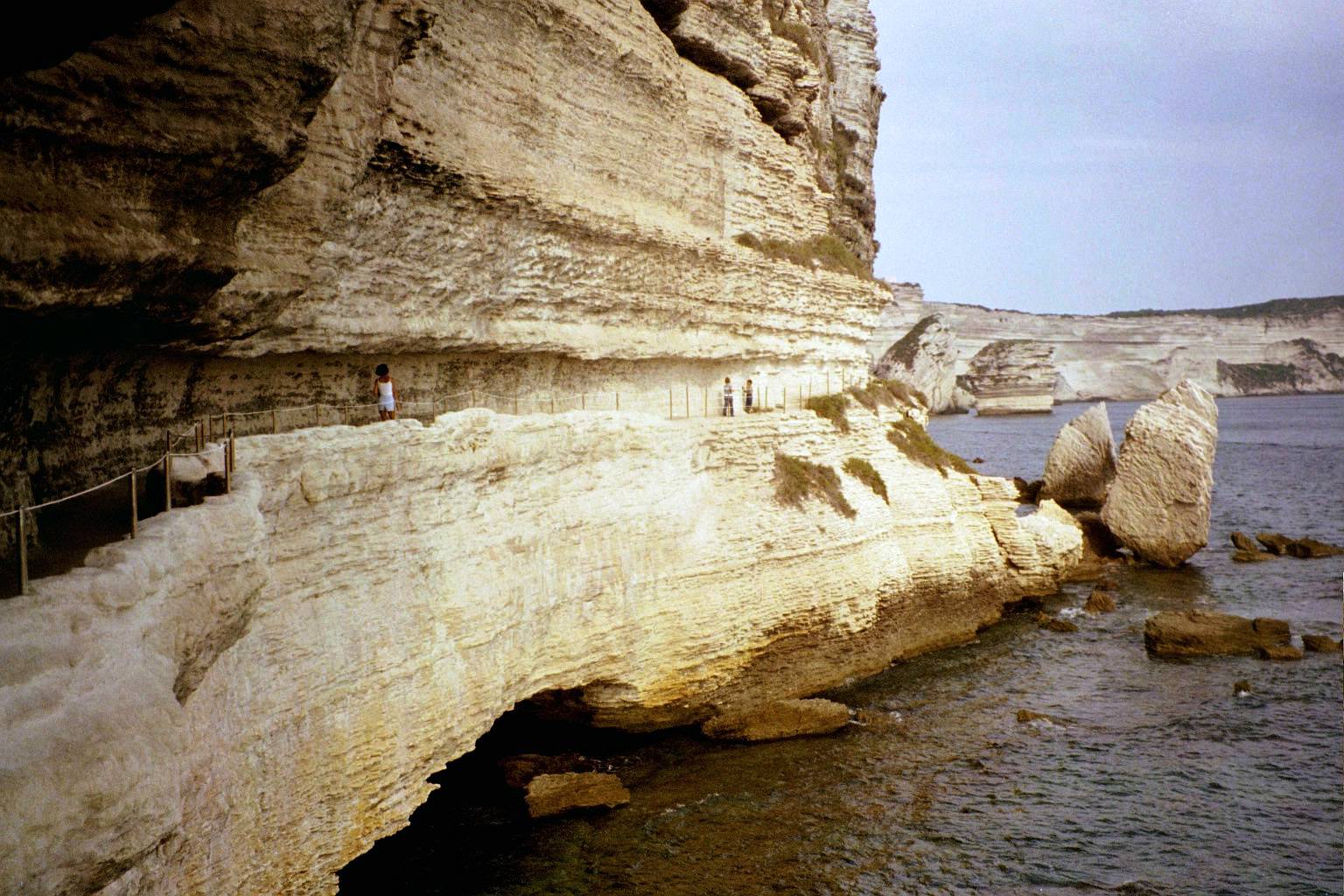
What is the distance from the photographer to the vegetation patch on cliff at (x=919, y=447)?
24.5 meters

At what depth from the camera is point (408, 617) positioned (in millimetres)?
12055

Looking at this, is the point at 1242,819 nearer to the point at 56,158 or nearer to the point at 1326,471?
the point at 56,158

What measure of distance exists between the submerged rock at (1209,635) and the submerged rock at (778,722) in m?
9.10

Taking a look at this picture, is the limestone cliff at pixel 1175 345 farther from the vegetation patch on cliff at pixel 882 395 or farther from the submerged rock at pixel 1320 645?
the submerged rock at pixel 1320 645

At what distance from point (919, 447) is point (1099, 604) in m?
6.64

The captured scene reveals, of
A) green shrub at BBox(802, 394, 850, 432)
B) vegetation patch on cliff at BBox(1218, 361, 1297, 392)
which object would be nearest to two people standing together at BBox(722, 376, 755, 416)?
green shrub at BBox(802, 394, 850, 432)

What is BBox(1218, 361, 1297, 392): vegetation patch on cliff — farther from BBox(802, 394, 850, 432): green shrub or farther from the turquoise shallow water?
BBox(802, 394, 850, 432): green shrub

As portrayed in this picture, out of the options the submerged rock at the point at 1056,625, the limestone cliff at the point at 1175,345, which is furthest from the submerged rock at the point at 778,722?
the limestone cliff at the point at 1175,345

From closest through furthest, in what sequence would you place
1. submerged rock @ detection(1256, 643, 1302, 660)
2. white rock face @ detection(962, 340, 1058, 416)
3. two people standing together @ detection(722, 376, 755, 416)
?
submerged rock @ detection(1256, 643, 1302, 660) < two people standing together @ detection(722, 376, 755, 416) < white rock face @ detection(962, 340, 1058, 416)

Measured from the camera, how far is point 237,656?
913 centimetres

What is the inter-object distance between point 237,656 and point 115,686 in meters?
4.05

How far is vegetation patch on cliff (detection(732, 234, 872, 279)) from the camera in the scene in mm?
23250

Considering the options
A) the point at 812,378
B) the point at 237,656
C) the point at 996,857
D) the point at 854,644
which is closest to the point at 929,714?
the point at 854,644

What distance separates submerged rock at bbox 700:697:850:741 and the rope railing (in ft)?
19.5
